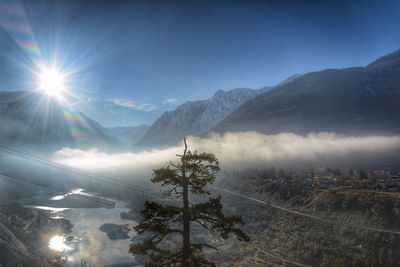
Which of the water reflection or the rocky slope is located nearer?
the rocky slope

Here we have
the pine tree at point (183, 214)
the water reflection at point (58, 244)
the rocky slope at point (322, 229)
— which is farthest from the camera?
the water reflection at point (58, 244)

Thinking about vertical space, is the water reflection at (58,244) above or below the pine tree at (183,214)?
below

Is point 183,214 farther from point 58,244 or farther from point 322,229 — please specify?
point 58,244

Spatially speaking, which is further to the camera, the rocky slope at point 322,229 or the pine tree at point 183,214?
the rocky slope at point 322,229

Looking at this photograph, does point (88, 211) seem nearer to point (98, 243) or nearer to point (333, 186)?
point (98, 243)

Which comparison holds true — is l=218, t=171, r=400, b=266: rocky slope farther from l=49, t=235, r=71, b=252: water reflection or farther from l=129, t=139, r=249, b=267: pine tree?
l=129, t=139, r=249, b=267: pine tree

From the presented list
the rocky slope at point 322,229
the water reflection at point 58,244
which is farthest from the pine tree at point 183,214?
the water reflection at point 58,244

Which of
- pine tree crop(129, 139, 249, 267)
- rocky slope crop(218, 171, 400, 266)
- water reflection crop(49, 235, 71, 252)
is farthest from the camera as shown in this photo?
water reflection crop(49, 235, 71, 252)

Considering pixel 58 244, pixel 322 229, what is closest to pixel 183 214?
pixel 322 229

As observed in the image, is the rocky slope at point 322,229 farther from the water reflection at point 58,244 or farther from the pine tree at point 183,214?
the pine tree at point 183,214

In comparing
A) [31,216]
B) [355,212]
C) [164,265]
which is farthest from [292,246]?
[31,216]

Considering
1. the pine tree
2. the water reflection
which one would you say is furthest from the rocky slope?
the pine tree

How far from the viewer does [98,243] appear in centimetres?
10981

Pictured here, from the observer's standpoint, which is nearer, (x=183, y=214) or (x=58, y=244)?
(x=183, y=214)
